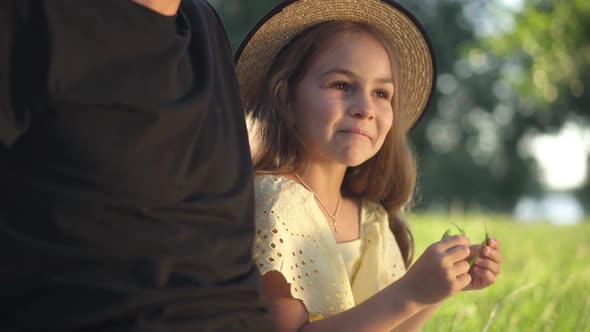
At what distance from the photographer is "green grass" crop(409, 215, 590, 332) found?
3391 mm

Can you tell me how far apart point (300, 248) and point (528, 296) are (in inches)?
80.8

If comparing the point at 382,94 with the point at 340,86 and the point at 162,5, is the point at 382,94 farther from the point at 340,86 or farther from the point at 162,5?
the point at 162,5

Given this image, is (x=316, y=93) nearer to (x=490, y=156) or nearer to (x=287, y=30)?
(x=287, y=30)

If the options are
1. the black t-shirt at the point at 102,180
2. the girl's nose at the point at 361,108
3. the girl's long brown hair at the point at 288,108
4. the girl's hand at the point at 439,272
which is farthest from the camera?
the girl's long brown hair at the point at 288,108

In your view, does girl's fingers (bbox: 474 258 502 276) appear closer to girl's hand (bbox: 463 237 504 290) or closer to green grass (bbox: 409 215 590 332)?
girl's hand (bbox: 463 237 504 290)

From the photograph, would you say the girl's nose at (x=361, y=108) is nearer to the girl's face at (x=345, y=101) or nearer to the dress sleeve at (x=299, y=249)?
the girl's face at (x=345, y=101)

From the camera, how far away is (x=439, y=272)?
217 centimetres

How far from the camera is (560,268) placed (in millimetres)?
5426

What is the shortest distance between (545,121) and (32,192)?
28567 millimetres

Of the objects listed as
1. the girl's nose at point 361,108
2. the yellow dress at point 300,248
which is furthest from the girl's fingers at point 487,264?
the girl's nose at point 361,108

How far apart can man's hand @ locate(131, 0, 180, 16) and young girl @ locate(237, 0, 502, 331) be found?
83cm

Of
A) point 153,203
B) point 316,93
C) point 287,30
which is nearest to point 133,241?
point 153,203

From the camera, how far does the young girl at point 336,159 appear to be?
2.37m

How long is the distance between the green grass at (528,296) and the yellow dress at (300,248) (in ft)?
1.61
